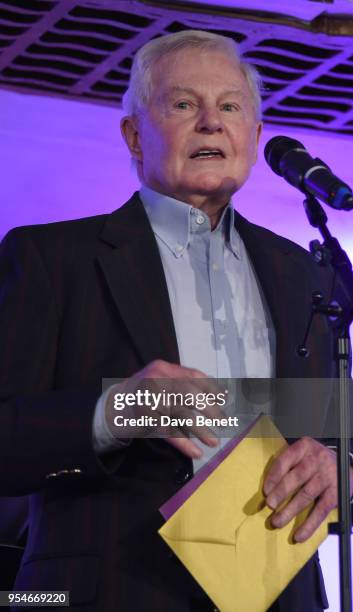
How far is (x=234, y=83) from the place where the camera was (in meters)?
2.22

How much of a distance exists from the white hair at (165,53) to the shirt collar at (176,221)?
25 centimetres

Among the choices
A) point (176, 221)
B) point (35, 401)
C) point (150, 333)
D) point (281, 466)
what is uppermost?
point (176, 221)

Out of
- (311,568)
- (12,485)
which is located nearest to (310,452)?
(311,568)

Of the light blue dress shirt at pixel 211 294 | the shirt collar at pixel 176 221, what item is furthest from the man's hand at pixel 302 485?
the shirt collar at pixel 176 221

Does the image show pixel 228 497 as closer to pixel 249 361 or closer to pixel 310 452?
pixel 310 452

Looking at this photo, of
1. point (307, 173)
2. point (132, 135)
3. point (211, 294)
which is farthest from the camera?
point (132, 135)

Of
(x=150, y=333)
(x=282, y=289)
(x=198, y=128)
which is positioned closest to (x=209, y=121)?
(x=198, y=128)

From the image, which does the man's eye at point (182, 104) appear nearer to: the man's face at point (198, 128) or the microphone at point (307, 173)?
the man's face at point (198, 128)

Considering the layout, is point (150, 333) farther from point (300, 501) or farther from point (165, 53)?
point (165, 53)

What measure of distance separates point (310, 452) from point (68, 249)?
63 cm

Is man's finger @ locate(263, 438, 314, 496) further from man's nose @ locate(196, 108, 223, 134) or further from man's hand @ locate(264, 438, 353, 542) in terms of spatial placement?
man's nose @ locate(196, 108, 223, 134)

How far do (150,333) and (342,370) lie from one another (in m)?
0.40

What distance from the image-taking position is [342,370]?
159cm

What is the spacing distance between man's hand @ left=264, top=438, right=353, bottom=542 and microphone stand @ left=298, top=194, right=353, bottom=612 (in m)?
0.04
